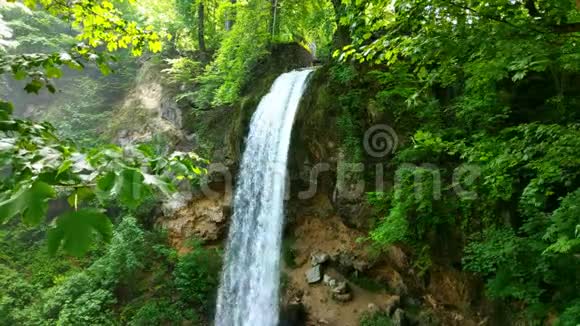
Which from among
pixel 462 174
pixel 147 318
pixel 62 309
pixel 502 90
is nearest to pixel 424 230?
pixel 462 174

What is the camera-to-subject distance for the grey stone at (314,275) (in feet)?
26.3

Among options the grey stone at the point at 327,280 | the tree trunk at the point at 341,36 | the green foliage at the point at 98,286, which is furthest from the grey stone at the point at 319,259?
the tree trunk at the point at 341,36

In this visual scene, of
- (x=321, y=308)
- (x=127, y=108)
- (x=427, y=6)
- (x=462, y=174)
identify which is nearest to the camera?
(x=427, y=6)

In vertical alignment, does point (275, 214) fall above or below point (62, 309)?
above

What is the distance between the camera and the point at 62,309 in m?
8.70

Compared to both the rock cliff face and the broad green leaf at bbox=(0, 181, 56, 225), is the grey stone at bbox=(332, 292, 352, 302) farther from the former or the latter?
the broad green leaf at bbox=(0, 181, 56, 225)

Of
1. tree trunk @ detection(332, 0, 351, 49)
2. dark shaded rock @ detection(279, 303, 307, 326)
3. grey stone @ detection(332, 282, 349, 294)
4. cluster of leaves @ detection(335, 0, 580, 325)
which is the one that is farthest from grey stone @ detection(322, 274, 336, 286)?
tree trunk @ detection(332, 0, 351, 49)

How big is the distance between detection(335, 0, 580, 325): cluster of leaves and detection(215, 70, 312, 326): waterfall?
244cm

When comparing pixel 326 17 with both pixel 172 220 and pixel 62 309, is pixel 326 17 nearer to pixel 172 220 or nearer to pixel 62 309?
pixel 172 220

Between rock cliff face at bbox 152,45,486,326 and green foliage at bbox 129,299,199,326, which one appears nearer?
rock cliff face at bbox 152,45,486,326

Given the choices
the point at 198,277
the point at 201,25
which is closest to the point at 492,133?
the point at 198,277

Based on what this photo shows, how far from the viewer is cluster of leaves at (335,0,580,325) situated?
293cm

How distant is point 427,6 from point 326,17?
8627 mm

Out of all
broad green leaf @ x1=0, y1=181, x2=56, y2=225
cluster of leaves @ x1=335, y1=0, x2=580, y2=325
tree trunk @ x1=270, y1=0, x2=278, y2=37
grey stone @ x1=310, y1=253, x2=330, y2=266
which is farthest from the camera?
tree trunk @ x1=270, y1=0, x2=278, y2=37
